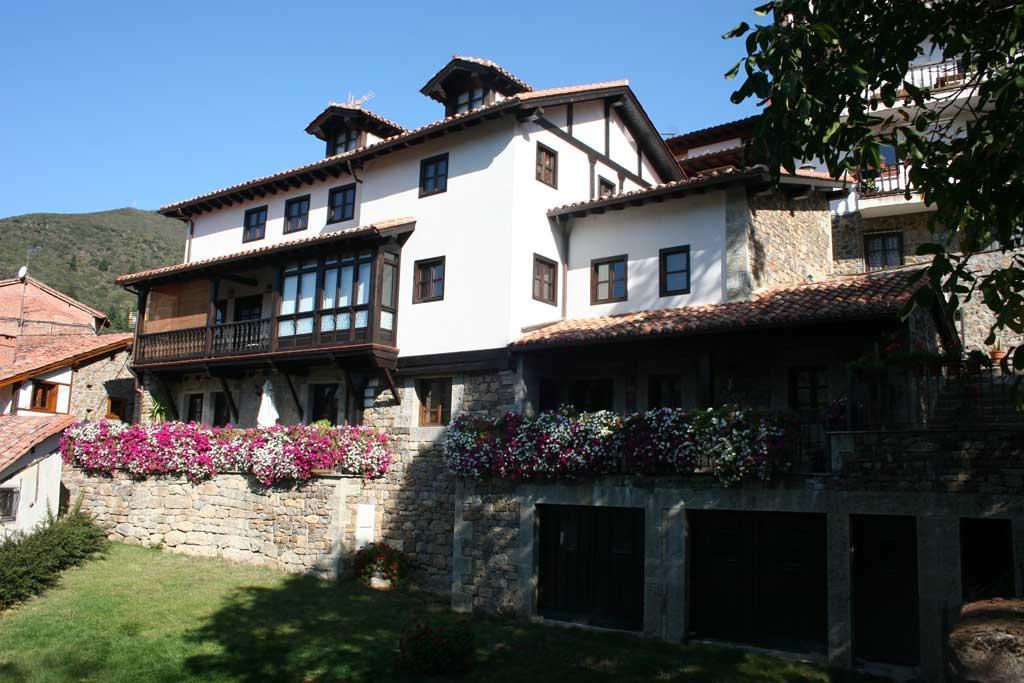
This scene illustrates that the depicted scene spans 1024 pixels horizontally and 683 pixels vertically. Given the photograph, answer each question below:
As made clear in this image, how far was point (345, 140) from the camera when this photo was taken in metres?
25.8

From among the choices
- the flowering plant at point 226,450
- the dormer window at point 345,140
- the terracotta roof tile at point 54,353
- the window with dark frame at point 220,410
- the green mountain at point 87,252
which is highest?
the green mountain at point 87,252

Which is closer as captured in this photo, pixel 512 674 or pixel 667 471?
pixel 512 674

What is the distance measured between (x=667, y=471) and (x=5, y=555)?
46.2 ft

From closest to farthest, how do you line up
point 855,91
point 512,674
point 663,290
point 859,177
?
point 855,91
point 512,674
point 663,290
point 859,177

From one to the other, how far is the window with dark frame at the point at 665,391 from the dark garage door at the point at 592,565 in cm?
326

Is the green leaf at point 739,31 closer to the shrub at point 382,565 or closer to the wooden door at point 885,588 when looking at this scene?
the wooden door at point 885,588

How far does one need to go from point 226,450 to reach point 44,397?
11398mm

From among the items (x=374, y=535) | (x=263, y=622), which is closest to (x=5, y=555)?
(x=263, y=622)

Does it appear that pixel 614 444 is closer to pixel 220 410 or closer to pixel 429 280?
pixel 429 280

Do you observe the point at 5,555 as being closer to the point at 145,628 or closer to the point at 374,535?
the point at 145,628

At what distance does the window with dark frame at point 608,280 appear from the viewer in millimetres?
19842

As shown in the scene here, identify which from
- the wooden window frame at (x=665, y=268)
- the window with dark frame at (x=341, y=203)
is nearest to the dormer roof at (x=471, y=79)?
the window with dark frame at (x=341, y=203)

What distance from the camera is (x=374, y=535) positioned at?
2023 centimetres

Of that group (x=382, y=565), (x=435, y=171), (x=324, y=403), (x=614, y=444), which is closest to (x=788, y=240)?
(x=614, y=444)
